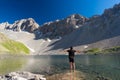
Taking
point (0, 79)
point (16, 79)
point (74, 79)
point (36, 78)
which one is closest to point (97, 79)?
point (74, 79)

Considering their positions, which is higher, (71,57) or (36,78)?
(71,57)

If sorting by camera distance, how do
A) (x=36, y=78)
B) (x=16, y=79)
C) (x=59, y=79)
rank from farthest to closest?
(x=59, y=79), (x=36, y=78), (x=16, y=79)

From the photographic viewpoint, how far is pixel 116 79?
3981 cm

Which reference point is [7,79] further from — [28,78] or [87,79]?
[87,79]

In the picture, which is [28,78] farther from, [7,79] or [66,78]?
[66,78]

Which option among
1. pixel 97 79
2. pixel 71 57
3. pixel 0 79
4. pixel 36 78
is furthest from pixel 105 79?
pixel 0 79

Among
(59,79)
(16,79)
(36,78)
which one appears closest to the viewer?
(16,79)

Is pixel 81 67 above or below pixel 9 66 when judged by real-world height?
below

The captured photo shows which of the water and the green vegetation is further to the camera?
the green vegetation

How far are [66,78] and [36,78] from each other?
5648mm

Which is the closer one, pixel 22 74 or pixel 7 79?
pixel 7 79

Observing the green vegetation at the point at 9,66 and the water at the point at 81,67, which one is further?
Result: the green vegetation at the point at 9,66

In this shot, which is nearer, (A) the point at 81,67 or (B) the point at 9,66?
(A) the point at 81,67

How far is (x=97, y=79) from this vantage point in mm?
40594
